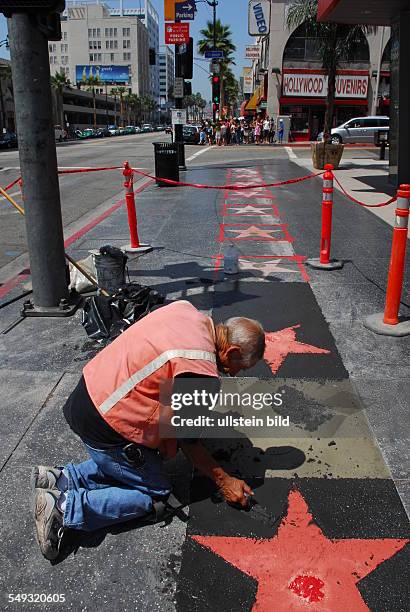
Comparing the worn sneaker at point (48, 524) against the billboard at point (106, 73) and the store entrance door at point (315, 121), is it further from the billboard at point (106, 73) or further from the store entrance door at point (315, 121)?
the billboard at point (106, 73)

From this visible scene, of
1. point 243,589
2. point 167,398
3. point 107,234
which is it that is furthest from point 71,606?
point 107,234

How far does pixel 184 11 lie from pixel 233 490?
18.3 metres

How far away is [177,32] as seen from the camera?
17312 millimetres

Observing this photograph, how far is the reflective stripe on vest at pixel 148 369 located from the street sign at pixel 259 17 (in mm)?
43693

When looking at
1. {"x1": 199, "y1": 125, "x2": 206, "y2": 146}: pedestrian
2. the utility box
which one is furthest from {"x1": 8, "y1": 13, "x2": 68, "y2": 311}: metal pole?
the utility box

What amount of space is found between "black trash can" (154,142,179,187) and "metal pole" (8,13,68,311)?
9.69 meters

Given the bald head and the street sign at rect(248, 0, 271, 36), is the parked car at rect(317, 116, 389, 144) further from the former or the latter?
the bald head

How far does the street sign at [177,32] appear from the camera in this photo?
17.3m

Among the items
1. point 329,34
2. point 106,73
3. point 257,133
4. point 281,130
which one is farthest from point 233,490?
point 106,73

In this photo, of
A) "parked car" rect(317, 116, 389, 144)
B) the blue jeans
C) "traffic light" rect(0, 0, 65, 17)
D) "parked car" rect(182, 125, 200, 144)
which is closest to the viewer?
the blue jeans

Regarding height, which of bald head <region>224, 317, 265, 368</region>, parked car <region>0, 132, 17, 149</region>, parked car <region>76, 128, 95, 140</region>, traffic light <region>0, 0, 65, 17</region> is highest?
parked car <region>76, 128, 95, 140</region>

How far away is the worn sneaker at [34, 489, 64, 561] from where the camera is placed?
2471mm

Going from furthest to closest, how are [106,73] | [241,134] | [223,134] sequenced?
[106,73]
[241,134]
[223,134]

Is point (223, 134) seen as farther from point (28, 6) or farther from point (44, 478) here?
point (44, 478)
